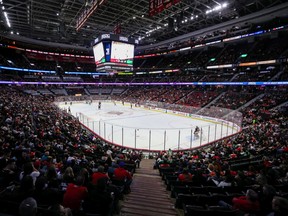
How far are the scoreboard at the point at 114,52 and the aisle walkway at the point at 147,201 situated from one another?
18.5 metres

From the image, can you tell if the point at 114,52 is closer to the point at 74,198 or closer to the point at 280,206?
the point at 74,198

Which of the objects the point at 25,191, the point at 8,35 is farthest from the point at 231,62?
the point at 8,35

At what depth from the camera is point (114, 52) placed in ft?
74.3

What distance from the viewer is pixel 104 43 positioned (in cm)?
2209

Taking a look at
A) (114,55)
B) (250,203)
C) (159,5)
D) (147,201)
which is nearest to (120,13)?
(114,55)

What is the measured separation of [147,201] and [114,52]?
20694mm

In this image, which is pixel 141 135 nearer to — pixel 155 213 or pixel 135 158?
→ pixel 135 158

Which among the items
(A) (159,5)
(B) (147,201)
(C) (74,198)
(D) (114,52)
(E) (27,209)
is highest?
(D) (114,52)

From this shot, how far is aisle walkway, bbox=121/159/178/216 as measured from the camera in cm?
434

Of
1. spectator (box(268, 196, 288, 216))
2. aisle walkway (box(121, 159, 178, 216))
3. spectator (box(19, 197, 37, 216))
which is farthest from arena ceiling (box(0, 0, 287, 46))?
spectator (box(268, 196, 288, 216))

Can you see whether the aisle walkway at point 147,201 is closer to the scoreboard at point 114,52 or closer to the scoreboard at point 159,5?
the scoreboard at point 159,5

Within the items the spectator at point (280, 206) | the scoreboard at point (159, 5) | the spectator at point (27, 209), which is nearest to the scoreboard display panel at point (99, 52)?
the scoreboard at point (159, 5)

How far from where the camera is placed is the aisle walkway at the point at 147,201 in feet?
14.2

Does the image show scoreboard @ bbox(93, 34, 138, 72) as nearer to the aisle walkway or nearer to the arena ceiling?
the arena ceiling
